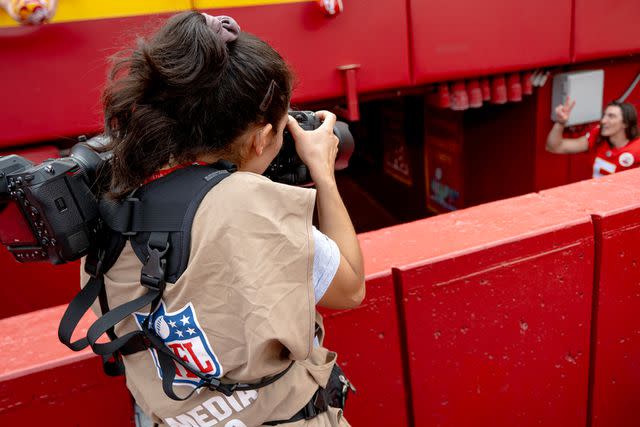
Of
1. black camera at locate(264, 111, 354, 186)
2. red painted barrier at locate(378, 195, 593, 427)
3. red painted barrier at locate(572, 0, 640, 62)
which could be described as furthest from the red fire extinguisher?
black camera at locate(264, 111, 354, 186)

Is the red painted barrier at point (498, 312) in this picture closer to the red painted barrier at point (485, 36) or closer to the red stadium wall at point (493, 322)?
the red stadium wall at point (493, 322)

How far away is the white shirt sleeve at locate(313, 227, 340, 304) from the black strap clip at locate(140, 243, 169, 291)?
24 cm

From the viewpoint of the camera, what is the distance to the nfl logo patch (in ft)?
2.72

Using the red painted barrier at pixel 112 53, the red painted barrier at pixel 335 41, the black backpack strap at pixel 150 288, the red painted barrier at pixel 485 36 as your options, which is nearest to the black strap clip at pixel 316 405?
the black backpack strap at pixel 150 288

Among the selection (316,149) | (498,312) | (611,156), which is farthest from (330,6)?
(611,156)

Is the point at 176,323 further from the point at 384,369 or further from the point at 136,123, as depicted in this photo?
the point at 384,369

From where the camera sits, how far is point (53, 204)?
809mm

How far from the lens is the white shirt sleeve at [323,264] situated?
2.96 feet

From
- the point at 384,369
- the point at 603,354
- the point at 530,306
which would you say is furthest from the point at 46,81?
the point at 603,354

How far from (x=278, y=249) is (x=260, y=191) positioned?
9 centimetres

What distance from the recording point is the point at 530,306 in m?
1.66

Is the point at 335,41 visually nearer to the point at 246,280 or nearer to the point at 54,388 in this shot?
the point at 54,388

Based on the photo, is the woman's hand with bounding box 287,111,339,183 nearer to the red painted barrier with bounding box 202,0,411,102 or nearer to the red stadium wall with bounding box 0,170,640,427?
the red stadium wall with bounding box 0,170,640,427

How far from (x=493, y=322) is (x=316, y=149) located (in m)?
0.88
